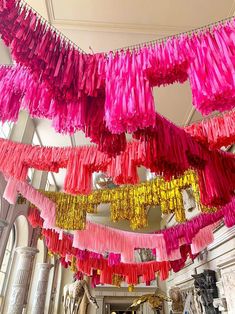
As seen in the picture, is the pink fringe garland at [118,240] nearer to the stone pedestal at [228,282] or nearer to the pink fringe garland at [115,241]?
the pink fringe garland at [115,241]

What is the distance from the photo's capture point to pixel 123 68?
172 cm

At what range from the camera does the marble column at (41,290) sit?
8716 mm

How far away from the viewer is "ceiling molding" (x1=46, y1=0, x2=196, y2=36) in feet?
15.8

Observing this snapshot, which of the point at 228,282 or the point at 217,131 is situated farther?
the point at 228,282

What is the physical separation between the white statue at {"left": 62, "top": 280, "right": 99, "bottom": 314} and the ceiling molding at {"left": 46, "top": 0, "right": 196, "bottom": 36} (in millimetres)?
7472

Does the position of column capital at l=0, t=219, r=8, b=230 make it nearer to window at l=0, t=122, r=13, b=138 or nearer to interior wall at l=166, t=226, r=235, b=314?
window at l=0, t=122, r=13, b=138

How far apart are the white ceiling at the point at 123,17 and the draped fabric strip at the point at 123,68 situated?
3.31m

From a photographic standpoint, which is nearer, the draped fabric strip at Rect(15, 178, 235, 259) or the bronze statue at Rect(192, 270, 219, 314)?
the draped fabric strip at Rect(15, 178, 235, 259)

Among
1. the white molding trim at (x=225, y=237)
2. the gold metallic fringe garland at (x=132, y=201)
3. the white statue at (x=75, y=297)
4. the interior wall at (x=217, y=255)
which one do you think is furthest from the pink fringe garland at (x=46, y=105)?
the white statue at (x=75, y=297)

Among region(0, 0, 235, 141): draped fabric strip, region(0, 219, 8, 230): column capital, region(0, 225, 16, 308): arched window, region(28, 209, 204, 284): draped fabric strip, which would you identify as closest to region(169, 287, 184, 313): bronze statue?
region(28, 209, 204, 284): draped fabric strip

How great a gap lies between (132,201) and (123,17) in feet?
11.2

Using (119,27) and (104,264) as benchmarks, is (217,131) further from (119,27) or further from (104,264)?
(104,264)

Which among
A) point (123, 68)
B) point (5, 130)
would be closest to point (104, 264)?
point (5, 130)

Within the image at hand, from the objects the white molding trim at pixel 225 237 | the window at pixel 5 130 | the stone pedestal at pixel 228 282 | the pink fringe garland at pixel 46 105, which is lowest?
the stone pedestal at pixel 228 282
